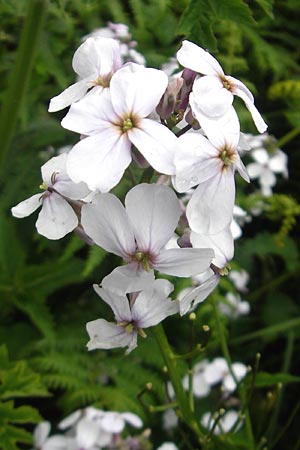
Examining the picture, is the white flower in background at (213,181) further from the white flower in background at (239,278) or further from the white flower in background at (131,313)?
the white flower in background at (239,278)

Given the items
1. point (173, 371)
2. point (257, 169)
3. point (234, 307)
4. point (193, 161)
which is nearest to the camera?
point (193, 161)

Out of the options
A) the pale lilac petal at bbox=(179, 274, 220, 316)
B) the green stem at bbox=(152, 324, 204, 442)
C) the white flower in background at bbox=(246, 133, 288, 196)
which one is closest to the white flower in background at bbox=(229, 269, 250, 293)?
the white flower in background at bbox=(246, 133, 288, 196)

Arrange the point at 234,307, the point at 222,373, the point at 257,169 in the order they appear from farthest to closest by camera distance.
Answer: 1. the point at 257,169
2. the point at 234,307
3. the point at 222,373

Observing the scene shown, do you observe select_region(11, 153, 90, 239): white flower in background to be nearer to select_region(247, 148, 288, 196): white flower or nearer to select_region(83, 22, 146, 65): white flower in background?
select_region(83, 22, 146, 65): white flower in background

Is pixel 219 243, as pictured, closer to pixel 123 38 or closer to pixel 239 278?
pixel 123 38

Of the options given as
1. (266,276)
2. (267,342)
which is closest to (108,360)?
(267,342)

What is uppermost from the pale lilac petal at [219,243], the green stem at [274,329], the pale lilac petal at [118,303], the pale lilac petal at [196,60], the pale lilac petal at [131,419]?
the pale lilac petal at [196,60]

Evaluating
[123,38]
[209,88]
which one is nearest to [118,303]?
[209,88]

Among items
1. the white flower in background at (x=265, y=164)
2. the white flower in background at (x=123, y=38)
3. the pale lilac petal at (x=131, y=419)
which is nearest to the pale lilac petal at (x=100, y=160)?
the pale lilac petal at (x=131, y=419)
